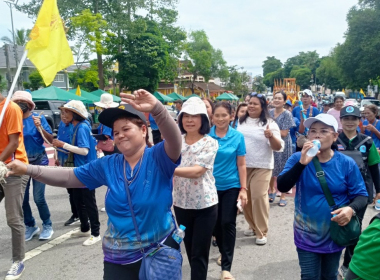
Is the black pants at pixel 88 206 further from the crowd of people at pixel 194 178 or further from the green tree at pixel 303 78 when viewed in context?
the green tree at pixel 303 78

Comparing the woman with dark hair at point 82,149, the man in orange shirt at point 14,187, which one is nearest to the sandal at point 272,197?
the woman with dark hair at point 82,149

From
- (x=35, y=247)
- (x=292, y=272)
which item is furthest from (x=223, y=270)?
(x=35, y=247)

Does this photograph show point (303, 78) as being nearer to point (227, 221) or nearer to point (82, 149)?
point (82, 149)

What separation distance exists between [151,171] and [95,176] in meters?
0.44

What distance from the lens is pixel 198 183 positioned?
9.98ft

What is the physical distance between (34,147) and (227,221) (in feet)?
9.32

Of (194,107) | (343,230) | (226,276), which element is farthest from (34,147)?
(343,230)

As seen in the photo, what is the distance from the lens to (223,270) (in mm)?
3512

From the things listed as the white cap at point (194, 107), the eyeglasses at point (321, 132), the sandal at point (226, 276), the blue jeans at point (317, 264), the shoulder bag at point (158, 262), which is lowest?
the sandal at point (226, 276)

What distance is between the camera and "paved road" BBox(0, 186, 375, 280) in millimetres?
3678

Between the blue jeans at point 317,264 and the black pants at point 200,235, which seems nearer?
the blue jeans at point 317,264

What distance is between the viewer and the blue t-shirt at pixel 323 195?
2.48 metres

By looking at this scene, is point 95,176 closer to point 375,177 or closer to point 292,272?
point 292,272

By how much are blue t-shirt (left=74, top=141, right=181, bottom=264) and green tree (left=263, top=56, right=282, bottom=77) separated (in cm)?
15438
